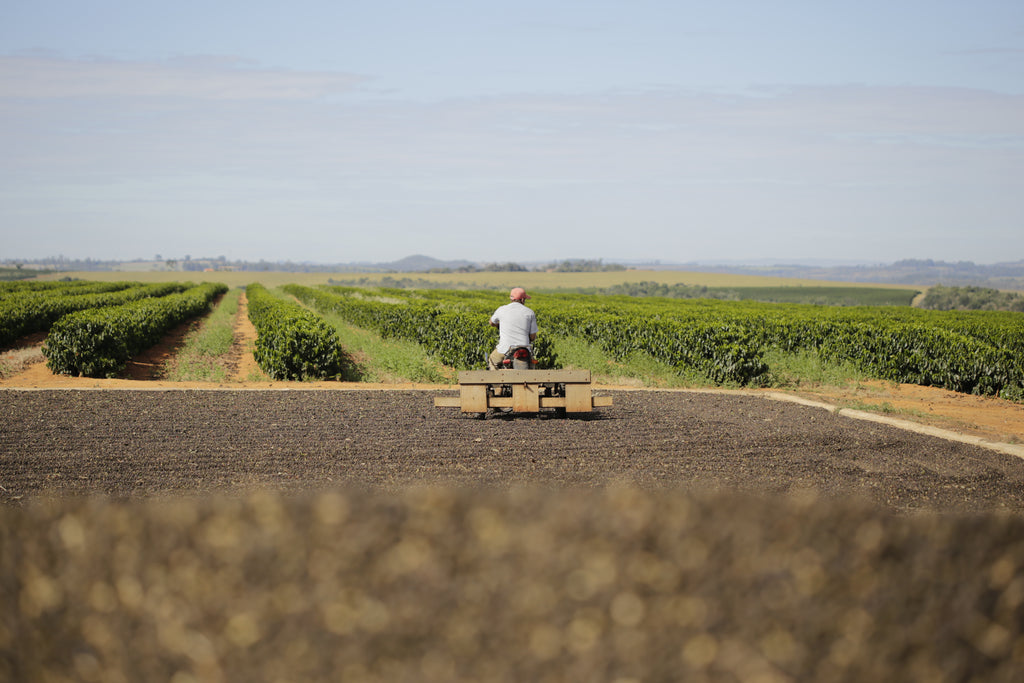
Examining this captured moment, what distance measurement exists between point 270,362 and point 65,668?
14877mm

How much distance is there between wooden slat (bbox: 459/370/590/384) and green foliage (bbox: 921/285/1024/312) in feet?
198

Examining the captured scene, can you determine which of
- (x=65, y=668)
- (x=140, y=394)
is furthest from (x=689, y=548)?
(x=140, y=394)

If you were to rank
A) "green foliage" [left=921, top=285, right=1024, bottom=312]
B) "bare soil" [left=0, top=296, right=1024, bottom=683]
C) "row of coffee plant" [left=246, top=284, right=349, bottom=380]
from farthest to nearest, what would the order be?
"green foliage" [left=921, top=285, right=1024, bottom=312]
"row of coffee plant" [left=246, top=284, right=349, bottom=380]
"bare soil" [left=0, top=296, right=1024, bottom=683]

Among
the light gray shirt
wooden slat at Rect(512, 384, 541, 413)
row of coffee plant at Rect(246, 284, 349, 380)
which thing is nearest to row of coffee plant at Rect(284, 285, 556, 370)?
the light gray shirt

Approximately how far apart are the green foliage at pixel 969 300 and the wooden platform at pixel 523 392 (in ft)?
198

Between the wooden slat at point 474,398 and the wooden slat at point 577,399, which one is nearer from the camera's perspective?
the wooden slat at point 474,398

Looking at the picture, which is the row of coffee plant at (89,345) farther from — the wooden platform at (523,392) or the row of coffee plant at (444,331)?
the wooden platform at (523,392)

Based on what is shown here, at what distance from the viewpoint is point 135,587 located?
2432 millimetres

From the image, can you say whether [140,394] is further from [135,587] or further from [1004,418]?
[1004,418]

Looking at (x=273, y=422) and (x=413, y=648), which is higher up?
(x=413, y=648)

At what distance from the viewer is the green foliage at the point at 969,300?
2428 inches

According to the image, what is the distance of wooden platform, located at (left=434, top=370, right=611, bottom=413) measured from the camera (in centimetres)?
1002

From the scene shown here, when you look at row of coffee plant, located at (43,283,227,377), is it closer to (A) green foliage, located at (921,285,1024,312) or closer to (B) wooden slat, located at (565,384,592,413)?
(B) wooden slat, located at (565,384,592,413)

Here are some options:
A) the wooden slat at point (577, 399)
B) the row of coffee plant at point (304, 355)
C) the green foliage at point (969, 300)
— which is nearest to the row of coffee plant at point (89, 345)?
the row of coffee plant at point (304, 355)
